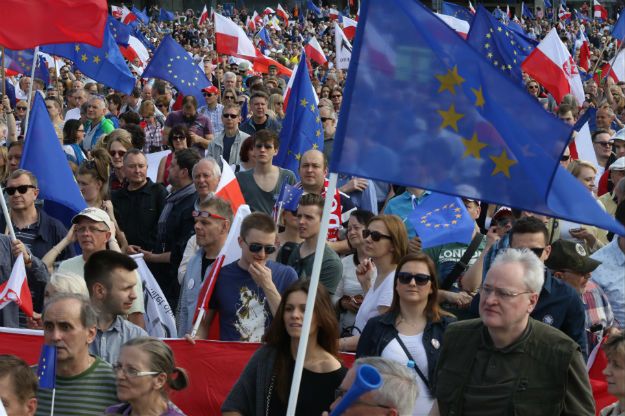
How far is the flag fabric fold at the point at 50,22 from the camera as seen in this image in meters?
8.76

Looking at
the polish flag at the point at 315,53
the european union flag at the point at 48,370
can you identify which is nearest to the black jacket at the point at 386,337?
the european union flag at the point at 48,370

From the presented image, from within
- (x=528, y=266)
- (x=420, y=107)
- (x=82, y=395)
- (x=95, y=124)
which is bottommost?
(x=95, y=124)

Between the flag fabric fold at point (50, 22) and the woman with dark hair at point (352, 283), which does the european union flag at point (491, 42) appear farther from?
the woman with dark hair at point (352, 283)

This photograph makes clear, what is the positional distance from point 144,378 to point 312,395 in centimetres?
74

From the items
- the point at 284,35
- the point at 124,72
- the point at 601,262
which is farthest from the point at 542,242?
the point at 284,35

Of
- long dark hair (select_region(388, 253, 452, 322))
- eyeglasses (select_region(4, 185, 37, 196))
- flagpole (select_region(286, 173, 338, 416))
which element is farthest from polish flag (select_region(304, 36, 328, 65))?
flagpole (select_region(286, 173, 338, 416))

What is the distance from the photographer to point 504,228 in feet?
23.8

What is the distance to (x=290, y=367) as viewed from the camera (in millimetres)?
5277

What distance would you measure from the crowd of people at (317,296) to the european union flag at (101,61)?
321 cm

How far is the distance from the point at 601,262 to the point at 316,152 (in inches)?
108

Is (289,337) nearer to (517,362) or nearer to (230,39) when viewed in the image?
(517,362)

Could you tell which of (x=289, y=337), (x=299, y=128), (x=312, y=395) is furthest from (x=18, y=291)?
(x=299, y=128)

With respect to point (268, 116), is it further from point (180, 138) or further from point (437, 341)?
point (437, 341)

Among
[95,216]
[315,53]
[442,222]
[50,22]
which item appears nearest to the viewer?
[95,216]
